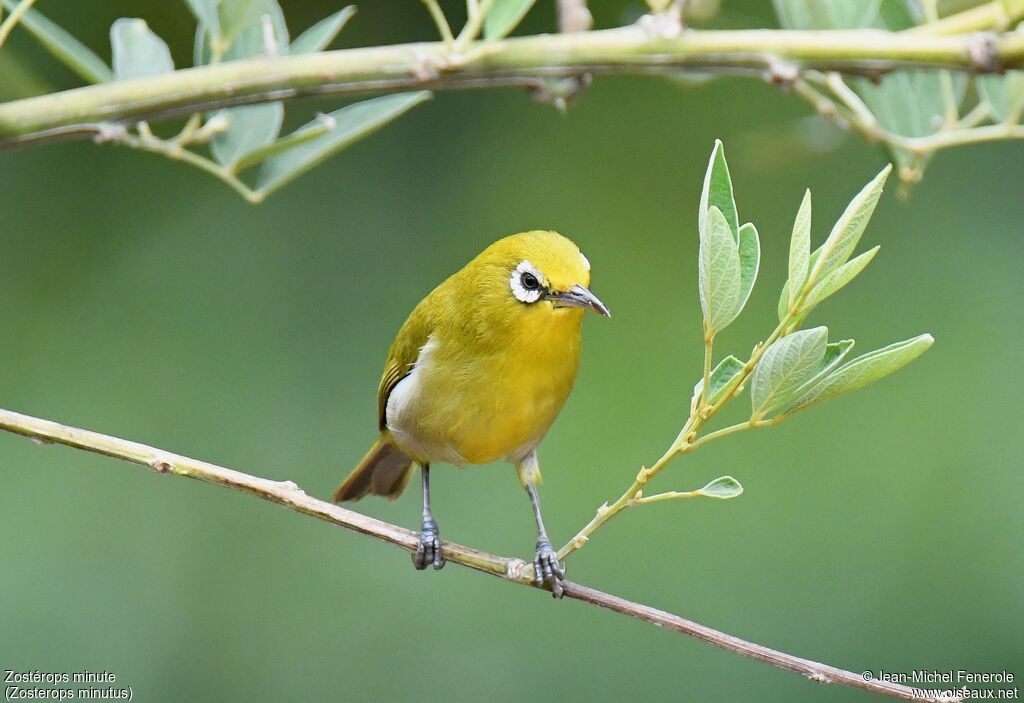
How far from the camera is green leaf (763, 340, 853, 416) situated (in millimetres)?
1293

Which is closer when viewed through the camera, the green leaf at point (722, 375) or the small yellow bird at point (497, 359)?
the green leaf at point (722, 375)

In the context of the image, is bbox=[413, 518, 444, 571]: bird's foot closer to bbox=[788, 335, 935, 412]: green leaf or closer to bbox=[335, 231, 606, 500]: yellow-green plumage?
bbox=[335, 231, 606, 500]: yellow-green plumage

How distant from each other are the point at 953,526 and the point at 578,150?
2192 mm

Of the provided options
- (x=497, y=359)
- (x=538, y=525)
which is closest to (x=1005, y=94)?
(x=497, y=359)

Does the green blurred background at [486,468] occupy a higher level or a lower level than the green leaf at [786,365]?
higher

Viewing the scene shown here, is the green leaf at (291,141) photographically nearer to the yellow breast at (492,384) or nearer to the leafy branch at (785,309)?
the leafy branch at (785,309)

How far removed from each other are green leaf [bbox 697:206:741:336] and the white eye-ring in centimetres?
132

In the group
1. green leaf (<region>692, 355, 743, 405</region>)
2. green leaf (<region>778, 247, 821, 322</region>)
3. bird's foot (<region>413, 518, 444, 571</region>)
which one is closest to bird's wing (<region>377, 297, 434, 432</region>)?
bird's foot (<region>413, 518, 444, 571</region>)

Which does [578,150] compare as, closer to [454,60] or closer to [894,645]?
[894,645]

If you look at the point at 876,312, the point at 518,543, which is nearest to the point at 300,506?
the point at 518,543

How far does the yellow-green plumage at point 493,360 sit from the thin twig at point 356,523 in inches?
34.0

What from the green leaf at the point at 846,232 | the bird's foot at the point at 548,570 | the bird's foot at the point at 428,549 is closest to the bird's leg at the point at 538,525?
the bird's foot at the point at 548,570

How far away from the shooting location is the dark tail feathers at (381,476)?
355cm

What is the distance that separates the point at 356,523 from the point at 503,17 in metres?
0.79
